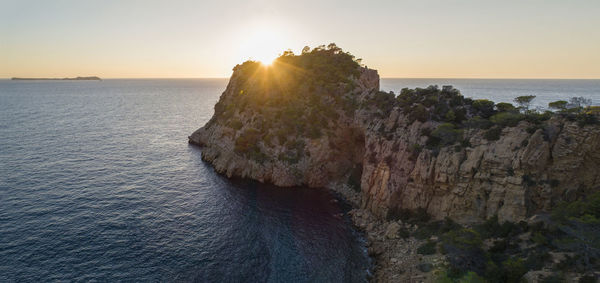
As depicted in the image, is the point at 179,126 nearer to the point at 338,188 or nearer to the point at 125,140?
the point at 125,140

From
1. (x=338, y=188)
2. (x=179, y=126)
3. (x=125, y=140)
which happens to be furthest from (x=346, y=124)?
(x=179, y=126)

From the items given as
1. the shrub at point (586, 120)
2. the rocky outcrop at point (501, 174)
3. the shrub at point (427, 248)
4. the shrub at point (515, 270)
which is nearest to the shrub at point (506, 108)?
the rocky outcrop at point (501, 174)

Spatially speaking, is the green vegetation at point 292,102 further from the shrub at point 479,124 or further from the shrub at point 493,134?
the shrub at point 493,134

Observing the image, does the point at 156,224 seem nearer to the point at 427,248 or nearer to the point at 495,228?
the point at 427,248

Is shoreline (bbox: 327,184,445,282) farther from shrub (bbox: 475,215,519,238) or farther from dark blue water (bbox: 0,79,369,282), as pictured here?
shrub (bbox: 475,215,519,238)

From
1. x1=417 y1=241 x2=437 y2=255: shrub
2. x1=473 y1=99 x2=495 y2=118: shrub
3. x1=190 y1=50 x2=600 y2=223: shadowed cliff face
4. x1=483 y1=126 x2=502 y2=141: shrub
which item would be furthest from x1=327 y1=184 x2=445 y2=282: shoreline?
x1=473 y1=99 x2=495 y2=118: shrub

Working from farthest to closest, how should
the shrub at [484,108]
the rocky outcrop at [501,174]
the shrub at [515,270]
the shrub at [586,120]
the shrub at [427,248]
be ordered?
the shrub at [484,108], the shrub at [427,248], the shrub at [586,120], the rocky outcrop at [501,174], the shrub at [515,270]
